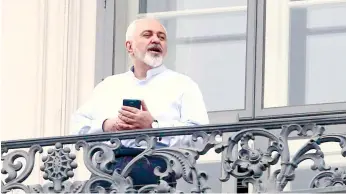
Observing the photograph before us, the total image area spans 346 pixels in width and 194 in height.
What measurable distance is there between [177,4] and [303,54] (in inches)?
35.7

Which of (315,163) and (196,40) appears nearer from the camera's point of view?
(315,163)

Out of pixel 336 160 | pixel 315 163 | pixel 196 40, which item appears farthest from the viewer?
pixel 196 40

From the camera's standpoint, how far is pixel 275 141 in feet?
33.9

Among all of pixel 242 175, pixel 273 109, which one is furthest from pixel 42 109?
pixel 242 175

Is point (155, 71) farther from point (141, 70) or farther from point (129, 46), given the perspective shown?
point (129, 46)

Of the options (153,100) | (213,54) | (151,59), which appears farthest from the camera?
(213,54)

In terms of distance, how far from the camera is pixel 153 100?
36.0ft

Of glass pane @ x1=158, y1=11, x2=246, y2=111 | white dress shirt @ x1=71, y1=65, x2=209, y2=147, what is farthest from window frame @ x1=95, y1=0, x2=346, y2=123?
white dress shirt @ x1=71, y1=65, x2=209, y2=147

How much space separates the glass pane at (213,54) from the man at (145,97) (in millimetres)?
962

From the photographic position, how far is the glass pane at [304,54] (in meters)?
11.9

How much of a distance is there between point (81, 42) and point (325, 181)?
260 centimetres

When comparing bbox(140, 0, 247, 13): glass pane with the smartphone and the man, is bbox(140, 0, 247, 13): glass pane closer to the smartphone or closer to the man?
the man

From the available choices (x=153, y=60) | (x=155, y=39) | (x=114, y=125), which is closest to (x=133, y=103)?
(x=114, y=125)

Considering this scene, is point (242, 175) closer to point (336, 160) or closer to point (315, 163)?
point (315, 163)
